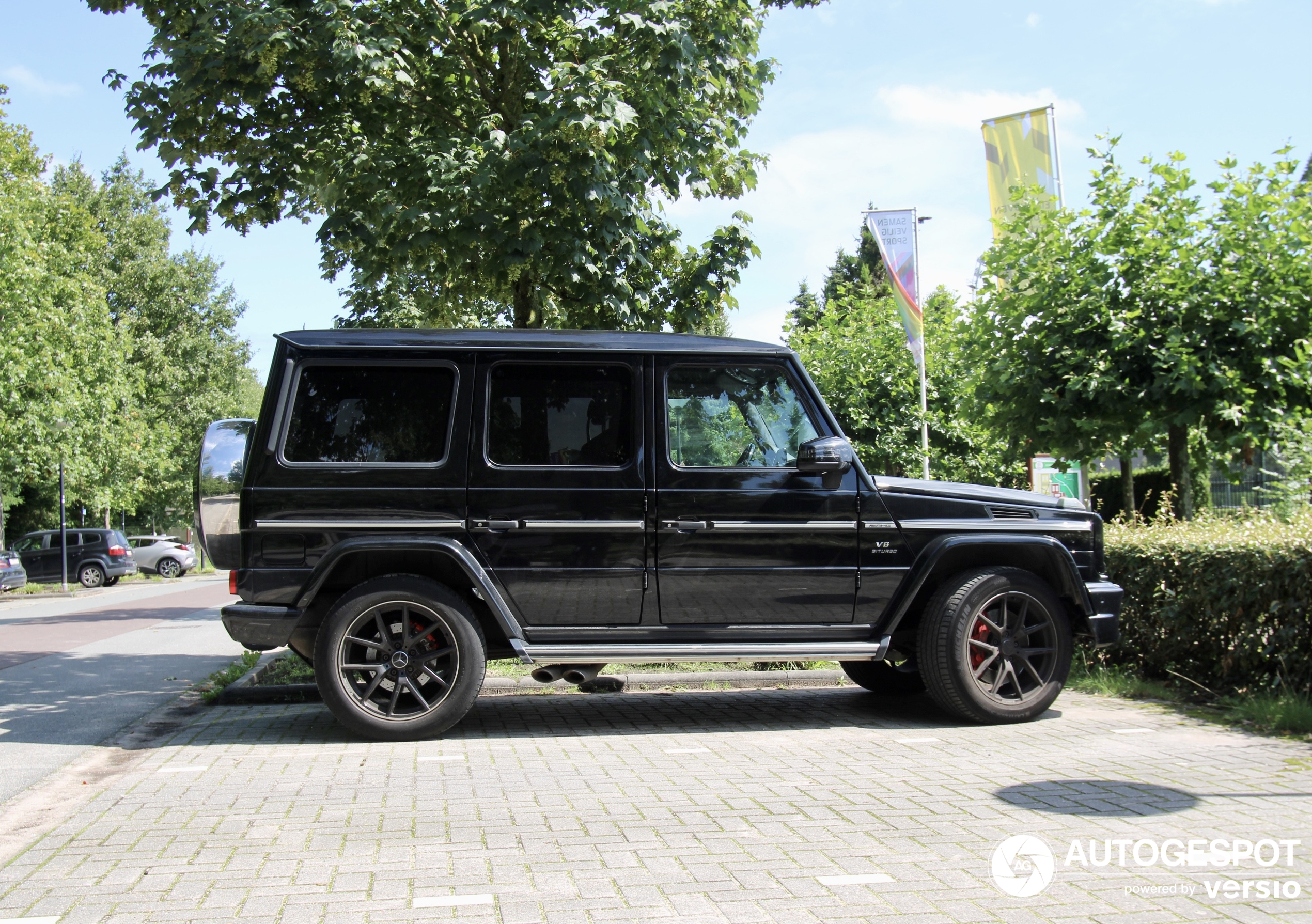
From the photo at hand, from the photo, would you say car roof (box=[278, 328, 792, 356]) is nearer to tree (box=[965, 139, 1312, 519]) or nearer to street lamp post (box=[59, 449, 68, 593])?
tree (box=[965, 139, 1312, 519])

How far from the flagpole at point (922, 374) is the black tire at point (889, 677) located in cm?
834

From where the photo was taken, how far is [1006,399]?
33.2ft

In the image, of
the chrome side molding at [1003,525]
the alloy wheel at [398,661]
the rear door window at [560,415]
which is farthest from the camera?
the chrome side molding at [1003,525]

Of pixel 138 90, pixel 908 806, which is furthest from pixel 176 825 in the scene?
pixel 138 90

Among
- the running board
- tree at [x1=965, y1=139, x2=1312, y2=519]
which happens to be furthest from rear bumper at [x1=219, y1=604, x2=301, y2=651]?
tree at [x1=965, y1=139, x2=1312, y2=519]

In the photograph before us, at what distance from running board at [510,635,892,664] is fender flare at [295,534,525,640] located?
0.25m

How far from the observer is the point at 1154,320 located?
9.20 metres

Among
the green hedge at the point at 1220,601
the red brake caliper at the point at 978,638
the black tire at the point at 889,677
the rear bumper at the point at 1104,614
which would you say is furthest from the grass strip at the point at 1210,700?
the red brake caliper at the point at 978,638

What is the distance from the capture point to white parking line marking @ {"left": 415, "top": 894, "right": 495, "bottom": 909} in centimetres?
342

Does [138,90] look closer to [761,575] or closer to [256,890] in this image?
[761,575]

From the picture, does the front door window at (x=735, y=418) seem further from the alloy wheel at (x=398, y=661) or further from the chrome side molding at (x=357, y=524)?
the alloy wheel at (x=398, y=661)

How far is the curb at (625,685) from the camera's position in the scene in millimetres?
7719

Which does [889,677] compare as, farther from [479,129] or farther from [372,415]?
[479,129]

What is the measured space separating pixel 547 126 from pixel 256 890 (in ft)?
17.9
